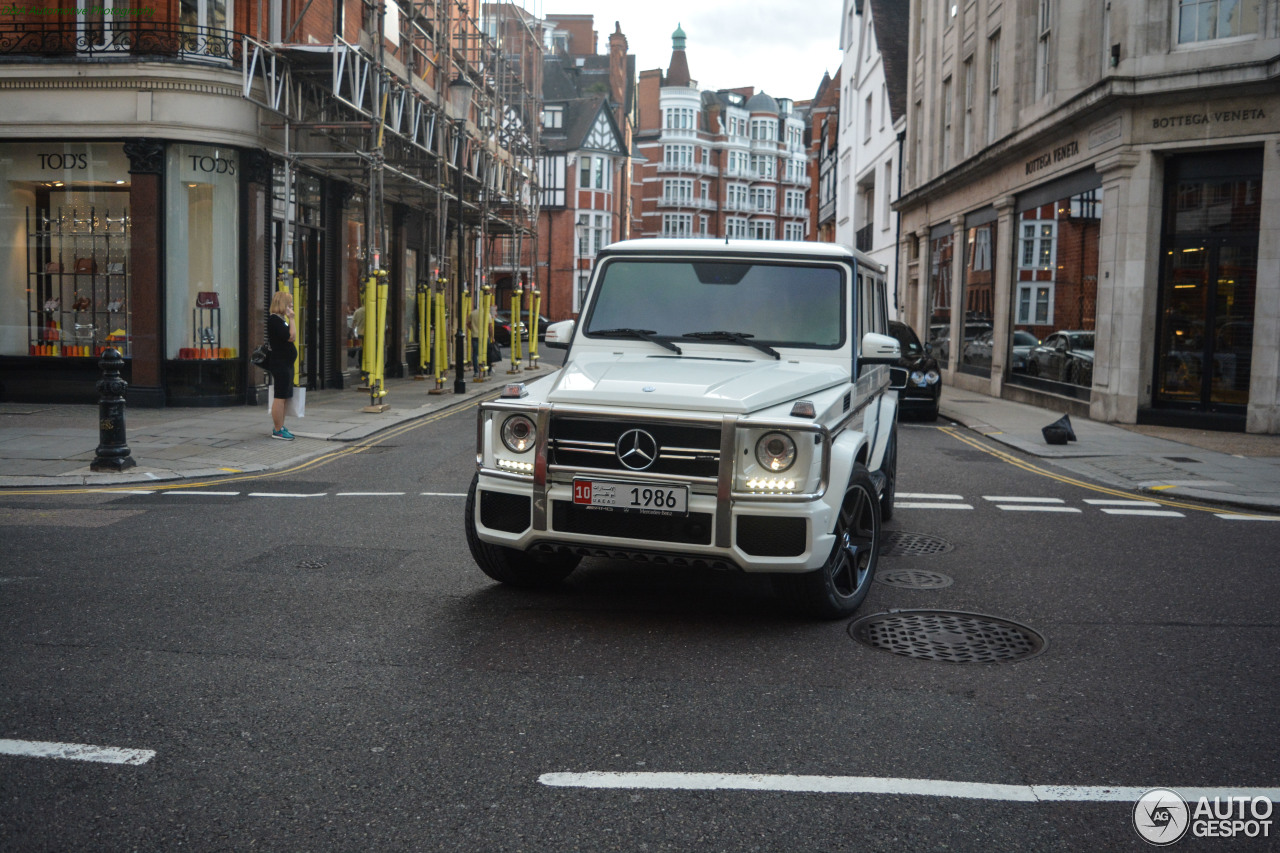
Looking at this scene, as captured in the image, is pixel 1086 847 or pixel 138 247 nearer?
pixel 1086 847

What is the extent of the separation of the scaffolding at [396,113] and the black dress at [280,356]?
3969 millimetres

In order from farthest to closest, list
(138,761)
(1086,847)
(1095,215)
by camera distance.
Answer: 1. (1095,215)
2. (138,761)
3. (1086,847)

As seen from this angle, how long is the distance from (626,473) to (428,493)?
206 inches

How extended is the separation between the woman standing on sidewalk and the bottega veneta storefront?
13.0m

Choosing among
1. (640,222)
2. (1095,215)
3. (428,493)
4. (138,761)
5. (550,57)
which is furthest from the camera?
(640,222)

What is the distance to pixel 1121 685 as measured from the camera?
16.7ft

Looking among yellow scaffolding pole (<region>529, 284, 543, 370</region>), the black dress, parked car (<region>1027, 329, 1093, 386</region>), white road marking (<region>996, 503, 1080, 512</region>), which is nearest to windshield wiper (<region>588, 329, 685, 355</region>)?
white road marking (<region>996, 503, 1080, 512</region>)

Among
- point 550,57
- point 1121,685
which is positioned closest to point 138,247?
point 1121,685

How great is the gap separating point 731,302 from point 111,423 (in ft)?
23.7

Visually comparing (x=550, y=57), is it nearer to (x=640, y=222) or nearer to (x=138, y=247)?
(x=640, y=222)

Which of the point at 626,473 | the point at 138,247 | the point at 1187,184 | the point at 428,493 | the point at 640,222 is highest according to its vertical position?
the point at 640,222

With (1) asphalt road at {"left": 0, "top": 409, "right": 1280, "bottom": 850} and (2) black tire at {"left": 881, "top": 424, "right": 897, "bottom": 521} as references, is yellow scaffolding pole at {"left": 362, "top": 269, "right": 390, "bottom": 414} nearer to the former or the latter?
(1) asphalt road at {"left": 0, "top": 409, "right": 1280, "bottom": 850}

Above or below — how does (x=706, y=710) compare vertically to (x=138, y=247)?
below

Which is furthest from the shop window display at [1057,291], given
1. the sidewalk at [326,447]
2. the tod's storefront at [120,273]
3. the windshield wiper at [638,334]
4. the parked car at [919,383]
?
the windshield wiper at [638,334]
